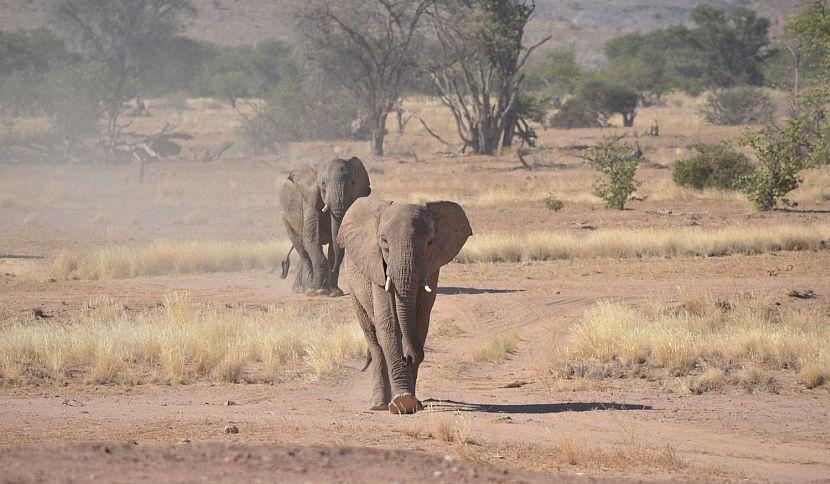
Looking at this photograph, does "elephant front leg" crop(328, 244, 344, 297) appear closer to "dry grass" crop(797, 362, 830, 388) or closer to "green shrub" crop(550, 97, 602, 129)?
"dry grass" crop(797, 362, 830, 388)

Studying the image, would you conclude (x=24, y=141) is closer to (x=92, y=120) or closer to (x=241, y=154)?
(x=92, y=120)

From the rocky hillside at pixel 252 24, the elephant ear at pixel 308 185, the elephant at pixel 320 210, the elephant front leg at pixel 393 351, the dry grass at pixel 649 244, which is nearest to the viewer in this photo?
the elephant front leg at pixel 393 351

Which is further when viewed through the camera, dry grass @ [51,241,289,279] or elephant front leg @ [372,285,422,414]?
dry grass @ [51,241,289,279]

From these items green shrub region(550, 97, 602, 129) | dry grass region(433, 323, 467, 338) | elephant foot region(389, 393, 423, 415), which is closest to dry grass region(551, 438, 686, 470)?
elephant foot region(389, 393, 423, 415)

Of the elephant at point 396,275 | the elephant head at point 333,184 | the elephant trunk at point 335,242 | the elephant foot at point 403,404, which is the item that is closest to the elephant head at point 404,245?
the elephant at point 396,275

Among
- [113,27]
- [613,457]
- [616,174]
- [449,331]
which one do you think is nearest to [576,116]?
[616,174]

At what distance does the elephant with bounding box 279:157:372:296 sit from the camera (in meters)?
16.2

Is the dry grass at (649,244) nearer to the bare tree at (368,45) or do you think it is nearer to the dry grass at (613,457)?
the dry grass at (613,457)

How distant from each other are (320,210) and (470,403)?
22.0 feet

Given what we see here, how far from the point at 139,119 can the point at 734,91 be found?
35286mm

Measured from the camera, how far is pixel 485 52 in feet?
145

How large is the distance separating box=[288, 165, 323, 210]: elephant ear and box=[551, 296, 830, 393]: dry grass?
473 centimetres

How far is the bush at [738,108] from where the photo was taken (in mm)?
52688

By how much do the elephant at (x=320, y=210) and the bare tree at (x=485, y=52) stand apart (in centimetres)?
2625
